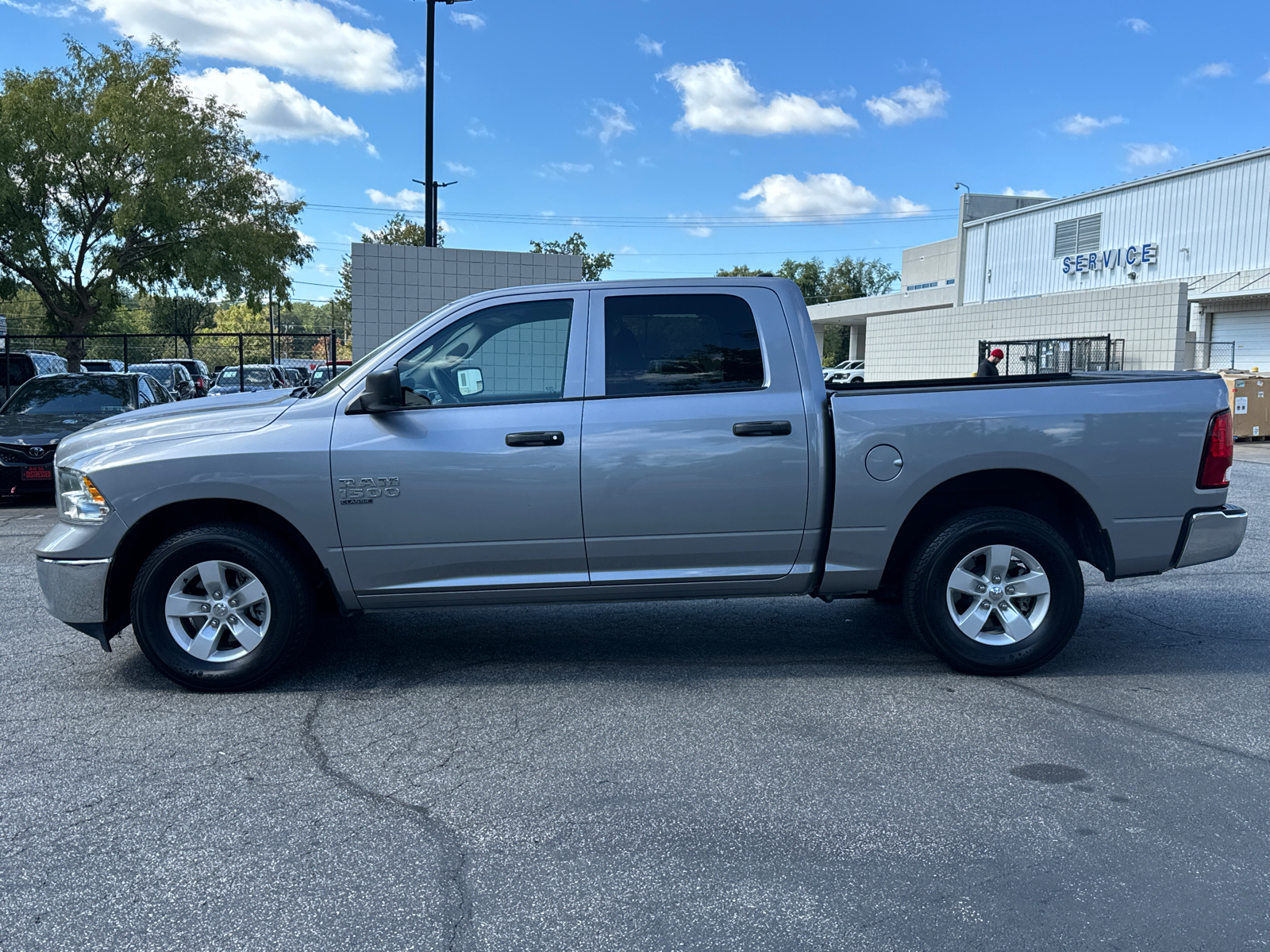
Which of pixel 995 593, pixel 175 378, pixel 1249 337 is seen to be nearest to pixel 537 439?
pixel 995 593

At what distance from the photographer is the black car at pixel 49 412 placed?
12109 mm

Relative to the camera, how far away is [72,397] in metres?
13.9

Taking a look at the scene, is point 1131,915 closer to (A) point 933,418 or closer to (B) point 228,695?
(A) point 933,418

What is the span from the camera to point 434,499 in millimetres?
5137

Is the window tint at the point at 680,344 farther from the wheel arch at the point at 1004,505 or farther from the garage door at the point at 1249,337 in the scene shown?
the garage door at the point at 1249,337

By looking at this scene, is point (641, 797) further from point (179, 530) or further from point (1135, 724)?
point (179, 530)

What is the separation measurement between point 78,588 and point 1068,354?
28.1 metres

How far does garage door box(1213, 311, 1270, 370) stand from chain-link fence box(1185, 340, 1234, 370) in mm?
306

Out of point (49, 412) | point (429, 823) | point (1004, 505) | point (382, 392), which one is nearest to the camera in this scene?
point (429, 823)

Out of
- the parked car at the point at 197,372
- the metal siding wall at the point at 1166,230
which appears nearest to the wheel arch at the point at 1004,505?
the parked car at the point at 197,372

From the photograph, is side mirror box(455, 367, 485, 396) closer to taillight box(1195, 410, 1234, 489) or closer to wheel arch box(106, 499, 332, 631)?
wheel arch box(106, 499, 332, 631)

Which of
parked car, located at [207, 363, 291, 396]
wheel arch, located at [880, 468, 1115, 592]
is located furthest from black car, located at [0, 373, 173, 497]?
parked car, located at [207, 363, 291, 396]

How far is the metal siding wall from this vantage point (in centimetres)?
3147

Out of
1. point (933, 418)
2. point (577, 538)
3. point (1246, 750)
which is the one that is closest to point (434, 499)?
point (577, 538)
